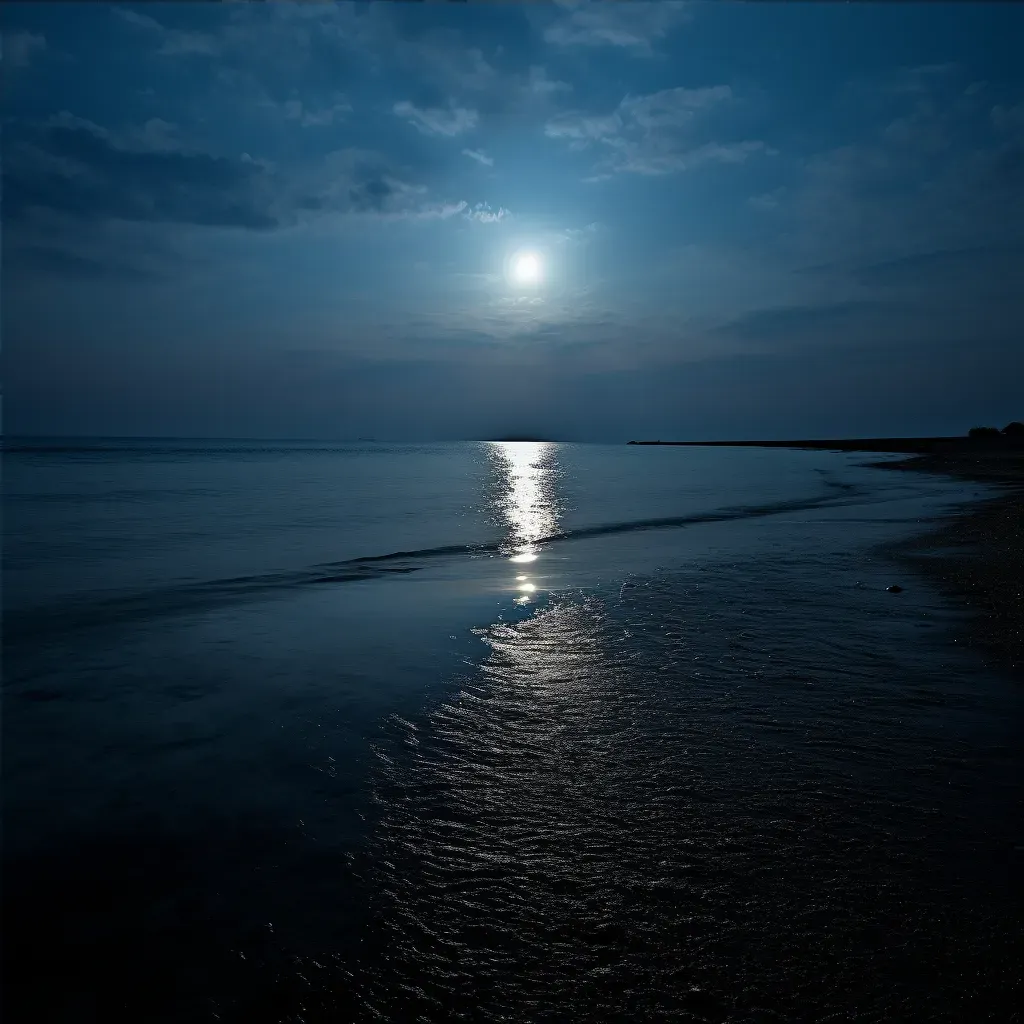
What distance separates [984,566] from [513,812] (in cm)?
1197

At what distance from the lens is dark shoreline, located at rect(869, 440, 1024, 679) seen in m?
7.80

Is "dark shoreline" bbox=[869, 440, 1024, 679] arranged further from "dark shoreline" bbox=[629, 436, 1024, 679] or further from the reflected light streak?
the reflected light streak

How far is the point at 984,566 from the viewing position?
12.0 meters

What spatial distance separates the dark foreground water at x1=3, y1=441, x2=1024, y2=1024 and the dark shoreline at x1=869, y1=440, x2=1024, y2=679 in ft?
1.59

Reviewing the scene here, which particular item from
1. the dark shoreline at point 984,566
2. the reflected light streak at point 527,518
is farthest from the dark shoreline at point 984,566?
the reflected light streak at point 527,518

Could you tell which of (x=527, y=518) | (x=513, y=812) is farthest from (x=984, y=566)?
(x=527, y=518)

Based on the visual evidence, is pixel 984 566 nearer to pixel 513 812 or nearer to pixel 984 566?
pixel 984 566

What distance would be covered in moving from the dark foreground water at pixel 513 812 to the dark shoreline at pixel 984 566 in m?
0.48

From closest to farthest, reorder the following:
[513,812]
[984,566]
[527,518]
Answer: [513,812] → [984,566] → [527,518]

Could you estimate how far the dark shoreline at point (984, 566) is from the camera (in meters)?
7.80

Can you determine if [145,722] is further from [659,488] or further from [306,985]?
[659,488]

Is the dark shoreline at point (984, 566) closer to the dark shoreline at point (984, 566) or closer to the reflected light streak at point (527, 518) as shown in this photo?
the dark shoreline at point (984, 566)

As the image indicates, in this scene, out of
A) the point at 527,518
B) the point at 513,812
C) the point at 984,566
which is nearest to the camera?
the point at 513,812

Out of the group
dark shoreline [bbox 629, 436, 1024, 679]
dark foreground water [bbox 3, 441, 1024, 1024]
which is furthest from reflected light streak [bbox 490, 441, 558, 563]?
dark shoreline [bbox 629, 436, 1024, 679]
